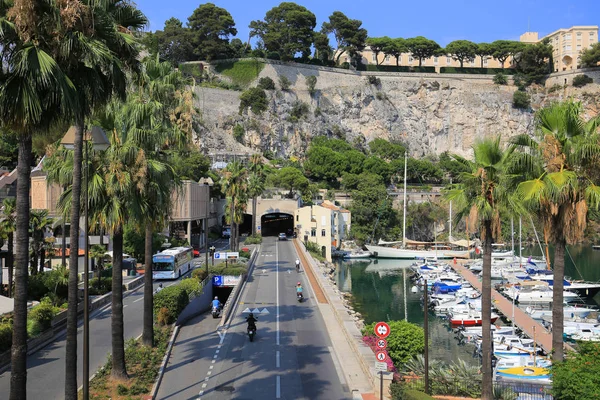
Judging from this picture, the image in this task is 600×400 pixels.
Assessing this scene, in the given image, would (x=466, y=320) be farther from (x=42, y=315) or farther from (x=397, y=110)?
(x=397, y=110)

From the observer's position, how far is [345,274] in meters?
62.5

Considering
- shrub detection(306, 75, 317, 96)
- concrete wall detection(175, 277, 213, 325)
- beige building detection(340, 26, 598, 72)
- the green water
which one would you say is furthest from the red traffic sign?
beige building detection(340, 26, 598, 72)

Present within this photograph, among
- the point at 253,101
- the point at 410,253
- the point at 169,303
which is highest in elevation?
the point at 253,101

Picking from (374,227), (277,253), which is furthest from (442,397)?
(374,227)

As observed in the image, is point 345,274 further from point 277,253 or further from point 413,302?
point 413,302

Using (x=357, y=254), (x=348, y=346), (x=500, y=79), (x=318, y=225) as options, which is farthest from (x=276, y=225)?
(x=348, y=346)

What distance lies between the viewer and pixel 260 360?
19.1 metres

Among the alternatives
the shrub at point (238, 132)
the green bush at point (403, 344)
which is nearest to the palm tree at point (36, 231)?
the green bush at point (403, 344)

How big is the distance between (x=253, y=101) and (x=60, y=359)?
3759 inches

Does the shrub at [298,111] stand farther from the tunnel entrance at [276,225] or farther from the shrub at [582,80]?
the shrub at [582,80]

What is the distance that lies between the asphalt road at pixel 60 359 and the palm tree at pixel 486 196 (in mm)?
12125

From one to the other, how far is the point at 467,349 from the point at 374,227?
177ft

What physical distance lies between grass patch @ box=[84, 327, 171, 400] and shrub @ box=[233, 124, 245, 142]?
8769 cm

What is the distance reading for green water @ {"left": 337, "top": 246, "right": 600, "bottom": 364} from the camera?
32.8 metres
